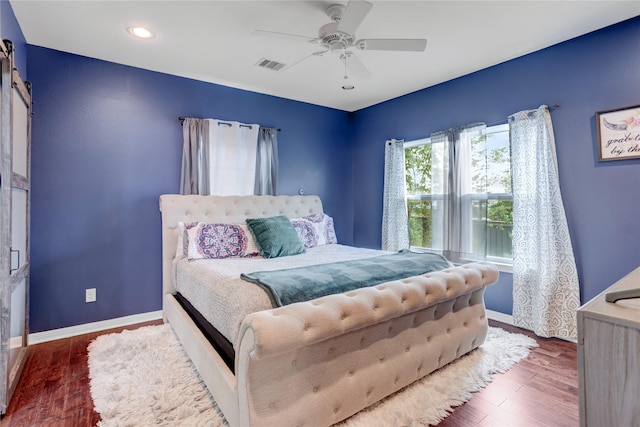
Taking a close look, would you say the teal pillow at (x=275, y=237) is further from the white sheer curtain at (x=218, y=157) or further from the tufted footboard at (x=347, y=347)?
the tufted footboard at (x=347, y=347)

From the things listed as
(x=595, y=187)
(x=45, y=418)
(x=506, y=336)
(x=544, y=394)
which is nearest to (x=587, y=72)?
(x=595, y=187)

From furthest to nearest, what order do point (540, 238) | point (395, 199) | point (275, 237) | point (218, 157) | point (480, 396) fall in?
point (395, 199) → point (218, 157) → point (275, 237) → point (540, 238) → point (480, 396)

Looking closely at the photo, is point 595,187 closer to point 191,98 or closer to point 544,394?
point 544,394

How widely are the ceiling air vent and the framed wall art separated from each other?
287 centimetres

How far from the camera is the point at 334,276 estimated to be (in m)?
2.04

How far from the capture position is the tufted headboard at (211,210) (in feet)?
10.4

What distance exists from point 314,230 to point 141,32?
94.7 inches

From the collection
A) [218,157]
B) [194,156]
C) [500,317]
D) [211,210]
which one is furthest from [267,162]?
[500,317]

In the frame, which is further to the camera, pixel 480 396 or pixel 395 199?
pixel 395 199

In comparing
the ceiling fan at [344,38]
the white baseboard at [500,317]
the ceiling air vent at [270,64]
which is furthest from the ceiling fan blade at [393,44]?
the white baseboard at [500,317]

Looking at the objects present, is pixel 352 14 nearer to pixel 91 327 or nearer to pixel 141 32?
pixel 141 32

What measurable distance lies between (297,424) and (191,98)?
340 centimetres

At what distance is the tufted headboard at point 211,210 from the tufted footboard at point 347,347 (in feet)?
6.75

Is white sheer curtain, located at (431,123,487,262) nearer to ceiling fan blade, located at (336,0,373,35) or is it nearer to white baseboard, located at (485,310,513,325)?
white baseboard, located at (485,310,513,325)
